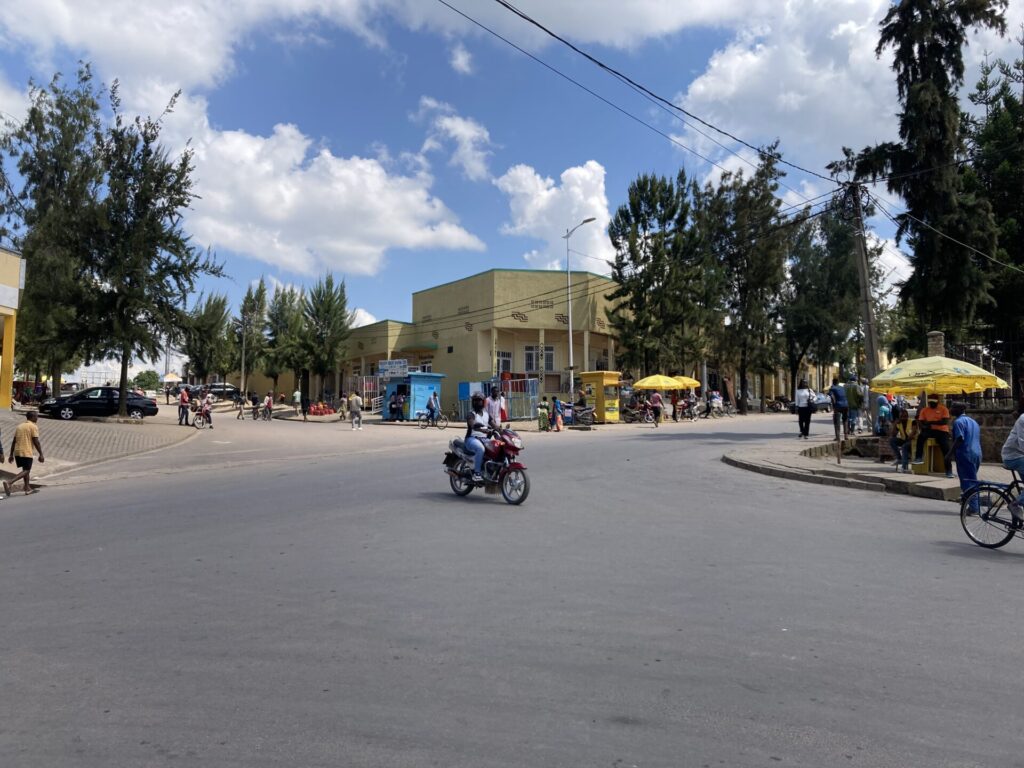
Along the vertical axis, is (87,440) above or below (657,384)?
below

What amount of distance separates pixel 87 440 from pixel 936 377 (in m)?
23.4

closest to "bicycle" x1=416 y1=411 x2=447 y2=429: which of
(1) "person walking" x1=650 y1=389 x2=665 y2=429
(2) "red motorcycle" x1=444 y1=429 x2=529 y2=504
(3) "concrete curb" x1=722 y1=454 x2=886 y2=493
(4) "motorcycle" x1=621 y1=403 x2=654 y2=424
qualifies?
(4) "motorcycle" x1=621 y1=403 x2=654 y2=424

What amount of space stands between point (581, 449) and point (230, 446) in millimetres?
11543

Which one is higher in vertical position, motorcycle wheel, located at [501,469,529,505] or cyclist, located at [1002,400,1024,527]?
cyclist, located at [1002,400,1024,527]

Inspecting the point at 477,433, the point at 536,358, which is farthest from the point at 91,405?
the point at 477,433

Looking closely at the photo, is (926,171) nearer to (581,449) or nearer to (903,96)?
(903,96)

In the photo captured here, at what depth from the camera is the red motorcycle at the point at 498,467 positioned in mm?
10062

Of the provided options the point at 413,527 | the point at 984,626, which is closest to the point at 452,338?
the point at 413,527

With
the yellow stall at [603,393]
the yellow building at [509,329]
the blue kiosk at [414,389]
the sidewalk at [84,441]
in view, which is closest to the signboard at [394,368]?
the blue kiosk at [414,389]

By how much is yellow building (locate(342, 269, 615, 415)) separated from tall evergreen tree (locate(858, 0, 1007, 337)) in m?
23.8

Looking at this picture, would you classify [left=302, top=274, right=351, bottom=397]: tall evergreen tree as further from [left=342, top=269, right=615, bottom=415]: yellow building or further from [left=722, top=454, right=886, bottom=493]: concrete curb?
[left=722, top=454, right=886, bottom=493]: concrete curb

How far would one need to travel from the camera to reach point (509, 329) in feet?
153

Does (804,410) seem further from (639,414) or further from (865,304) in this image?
(639,414)

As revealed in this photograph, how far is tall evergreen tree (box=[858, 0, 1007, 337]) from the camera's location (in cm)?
2303
